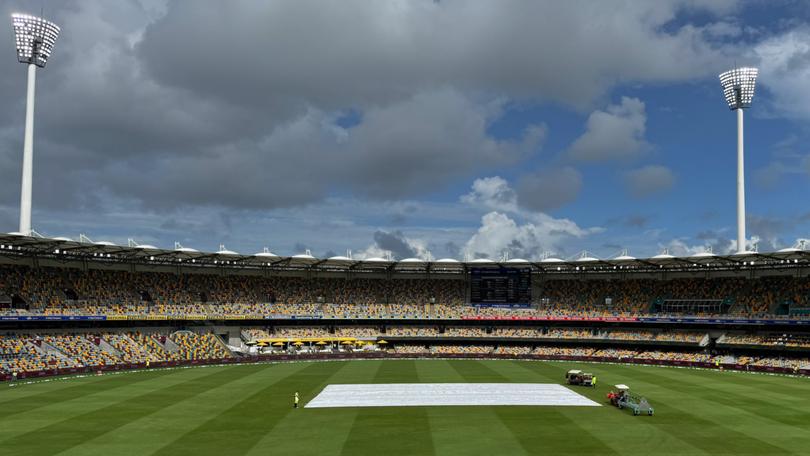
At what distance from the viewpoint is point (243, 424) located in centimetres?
3572

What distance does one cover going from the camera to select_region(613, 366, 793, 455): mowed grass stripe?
3042cm

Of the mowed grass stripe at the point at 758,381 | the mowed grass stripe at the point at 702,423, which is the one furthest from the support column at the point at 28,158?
the mowed grass stripe at the point at 758,381

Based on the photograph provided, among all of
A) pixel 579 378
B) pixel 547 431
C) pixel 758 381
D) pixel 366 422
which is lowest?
pixel 758 381

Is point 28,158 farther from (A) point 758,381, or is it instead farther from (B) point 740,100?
(B) point 740,100

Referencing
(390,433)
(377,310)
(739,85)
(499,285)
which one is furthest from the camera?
(377,310)

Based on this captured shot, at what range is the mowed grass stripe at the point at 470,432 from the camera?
29.5m

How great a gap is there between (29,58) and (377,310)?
169 ft

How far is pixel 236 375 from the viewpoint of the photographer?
59.8 metres

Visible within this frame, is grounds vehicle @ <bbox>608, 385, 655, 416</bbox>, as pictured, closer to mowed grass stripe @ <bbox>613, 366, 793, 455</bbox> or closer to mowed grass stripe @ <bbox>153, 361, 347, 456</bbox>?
mowed grass stripe @ <bbox>613, 366, 793, 455</bbox>

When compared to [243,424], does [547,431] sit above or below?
above

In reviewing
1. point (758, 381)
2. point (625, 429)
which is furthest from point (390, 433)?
point (758, 381)

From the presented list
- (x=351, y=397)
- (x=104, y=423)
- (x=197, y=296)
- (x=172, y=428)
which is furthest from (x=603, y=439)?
(x=197, y=296)

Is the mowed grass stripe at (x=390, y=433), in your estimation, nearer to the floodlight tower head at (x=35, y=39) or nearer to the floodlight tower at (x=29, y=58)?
the floodlight tower at (x=29, y=58)

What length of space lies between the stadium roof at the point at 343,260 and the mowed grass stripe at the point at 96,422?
77.9 ft
